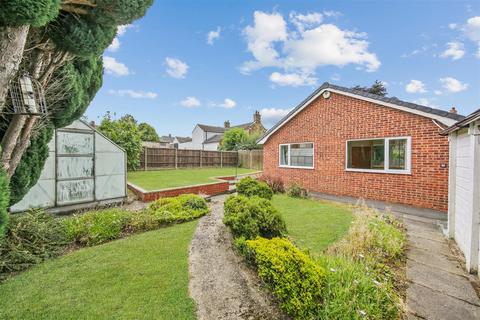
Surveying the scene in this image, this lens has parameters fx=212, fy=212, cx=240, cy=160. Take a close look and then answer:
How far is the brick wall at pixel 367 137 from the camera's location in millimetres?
6875

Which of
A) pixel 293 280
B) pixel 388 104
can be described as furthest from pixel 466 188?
pixel 388 104

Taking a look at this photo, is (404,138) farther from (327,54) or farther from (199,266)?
(199,266)

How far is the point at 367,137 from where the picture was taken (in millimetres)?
8312

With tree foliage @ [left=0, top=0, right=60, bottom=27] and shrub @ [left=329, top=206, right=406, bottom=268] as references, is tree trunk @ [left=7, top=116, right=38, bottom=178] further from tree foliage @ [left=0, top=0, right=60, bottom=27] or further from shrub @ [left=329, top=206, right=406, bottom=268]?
shrub @ [left=329, top=206, right=406, bottom=268]

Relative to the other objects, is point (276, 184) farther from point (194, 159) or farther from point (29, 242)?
point (194, 159)

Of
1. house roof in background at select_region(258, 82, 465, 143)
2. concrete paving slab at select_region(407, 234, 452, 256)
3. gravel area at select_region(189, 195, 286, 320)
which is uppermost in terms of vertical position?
house roof in background at select_region(258, 82, 465, 143)

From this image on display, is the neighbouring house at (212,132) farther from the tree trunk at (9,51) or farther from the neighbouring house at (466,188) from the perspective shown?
the tree trunk at (9,51)

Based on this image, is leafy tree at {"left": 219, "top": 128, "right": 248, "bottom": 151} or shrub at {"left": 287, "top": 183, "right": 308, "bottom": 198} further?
leafy tree at {"left": 219, "top": 128, "right": 248, "bottom": 151}

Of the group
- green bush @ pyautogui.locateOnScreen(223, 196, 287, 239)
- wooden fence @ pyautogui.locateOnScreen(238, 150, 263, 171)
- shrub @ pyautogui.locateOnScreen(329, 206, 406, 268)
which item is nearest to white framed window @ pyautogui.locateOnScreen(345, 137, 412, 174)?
shrub @ pyautogui.locateOnScreen(329, 206, 406, 268)

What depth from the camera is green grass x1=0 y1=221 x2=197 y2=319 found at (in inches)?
97.3

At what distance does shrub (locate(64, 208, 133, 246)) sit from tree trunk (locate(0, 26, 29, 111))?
10.7 feet

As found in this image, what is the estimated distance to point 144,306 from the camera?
2.55 meters

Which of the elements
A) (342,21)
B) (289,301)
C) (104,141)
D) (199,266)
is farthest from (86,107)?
(342,21)

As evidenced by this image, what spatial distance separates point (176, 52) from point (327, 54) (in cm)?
798
